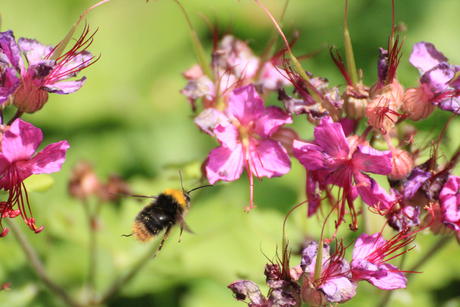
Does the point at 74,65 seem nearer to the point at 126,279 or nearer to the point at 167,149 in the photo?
the point at 126,279

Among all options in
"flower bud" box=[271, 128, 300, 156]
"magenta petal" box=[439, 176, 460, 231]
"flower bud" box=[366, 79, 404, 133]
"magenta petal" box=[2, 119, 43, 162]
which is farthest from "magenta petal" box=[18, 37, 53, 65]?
"magenta petal" box=[439, 176, 460, 231]

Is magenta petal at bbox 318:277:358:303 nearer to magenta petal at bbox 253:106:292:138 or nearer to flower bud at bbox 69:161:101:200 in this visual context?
magenta petal at bbox 253:106:292:138

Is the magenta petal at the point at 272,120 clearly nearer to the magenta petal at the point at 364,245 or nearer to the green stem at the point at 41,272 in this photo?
the magenta petal at the point at 364,245

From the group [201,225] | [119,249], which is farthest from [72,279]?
[201,225]

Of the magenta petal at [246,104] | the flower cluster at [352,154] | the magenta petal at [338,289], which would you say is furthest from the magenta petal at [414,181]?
the magenta petal at [246,104]

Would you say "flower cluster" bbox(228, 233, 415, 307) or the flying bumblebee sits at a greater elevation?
"flower cluster" bbox(228, 233, 415, 307)

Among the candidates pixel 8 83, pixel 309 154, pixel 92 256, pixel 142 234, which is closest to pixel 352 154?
pixel 309 154
